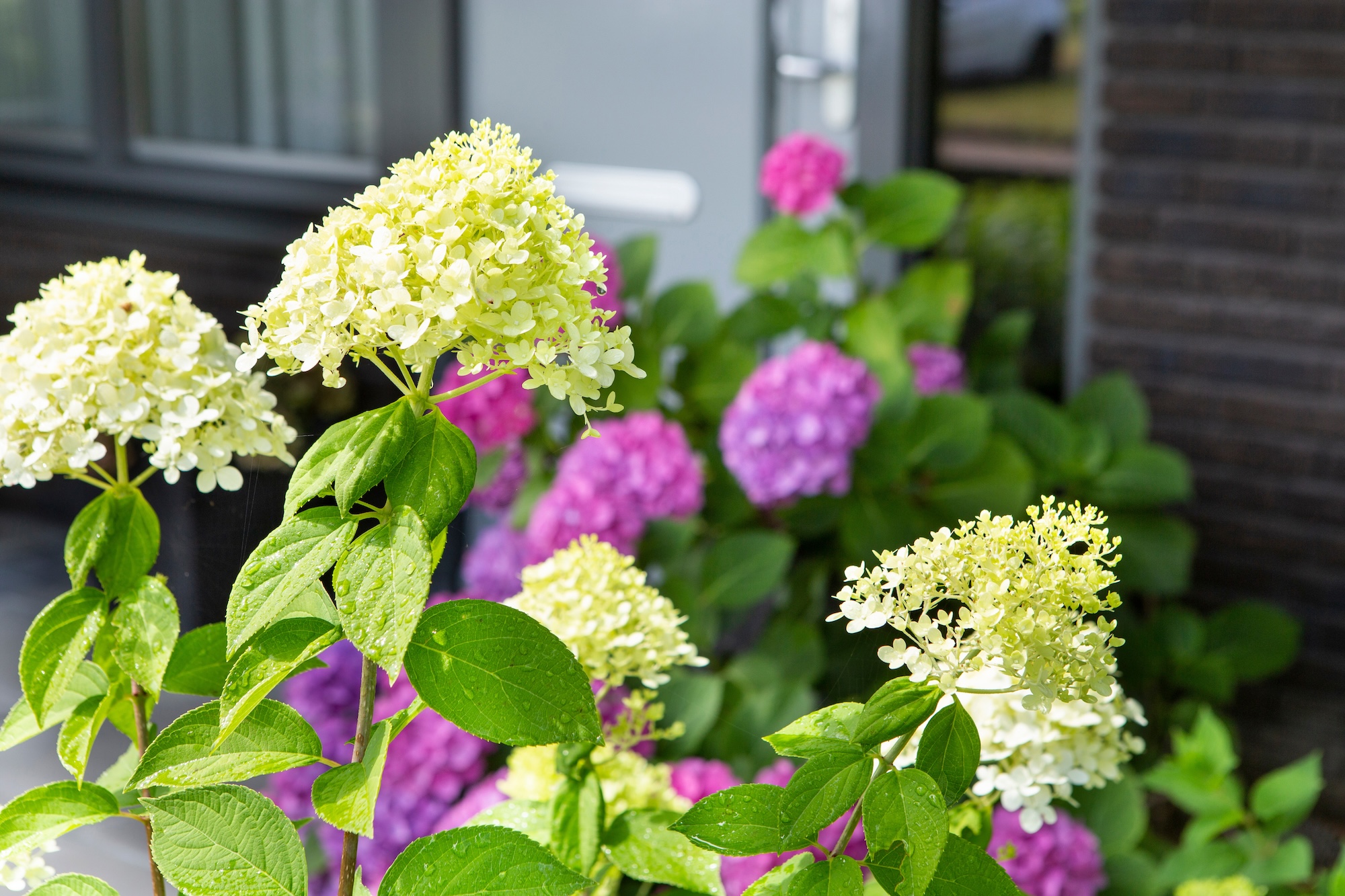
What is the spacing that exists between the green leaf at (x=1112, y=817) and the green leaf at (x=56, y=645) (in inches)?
31.0

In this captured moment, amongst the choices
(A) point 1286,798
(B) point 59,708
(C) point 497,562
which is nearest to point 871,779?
(B) point 59,708

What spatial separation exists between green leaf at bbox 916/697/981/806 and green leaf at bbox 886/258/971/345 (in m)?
1.47

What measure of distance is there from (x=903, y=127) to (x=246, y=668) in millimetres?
1955

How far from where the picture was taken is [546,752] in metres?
0.63

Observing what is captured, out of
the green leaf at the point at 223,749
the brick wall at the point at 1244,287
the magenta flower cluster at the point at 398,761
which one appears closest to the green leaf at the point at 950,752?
the green leaf at the point at 223,749

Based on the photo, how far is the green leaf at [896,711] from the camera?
45 cm

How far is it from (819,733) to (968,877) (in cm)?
7

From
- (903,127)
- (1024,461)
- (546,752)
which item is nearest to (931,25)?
(903,127)

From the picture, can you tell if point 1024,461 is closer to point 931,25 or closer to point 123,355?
point 931,25

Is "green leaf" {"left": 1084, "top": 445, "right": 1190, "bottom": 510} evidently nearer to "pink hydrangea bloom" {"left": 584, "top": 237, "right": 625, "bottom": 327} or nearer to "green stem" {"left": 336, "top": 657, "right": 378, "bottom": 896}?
"pink hydrangea bloom" {"left": 584, "top": 237, "right": 625, "bottom": 327}

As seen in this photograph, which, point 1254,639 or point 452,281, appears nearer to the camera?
point 452,281

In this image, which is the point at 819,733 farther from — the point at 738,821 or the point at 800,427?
the point at 800,427

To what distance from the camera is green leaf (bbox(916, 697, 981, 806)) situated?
453mm

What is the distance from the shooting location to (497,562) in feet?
4.53
